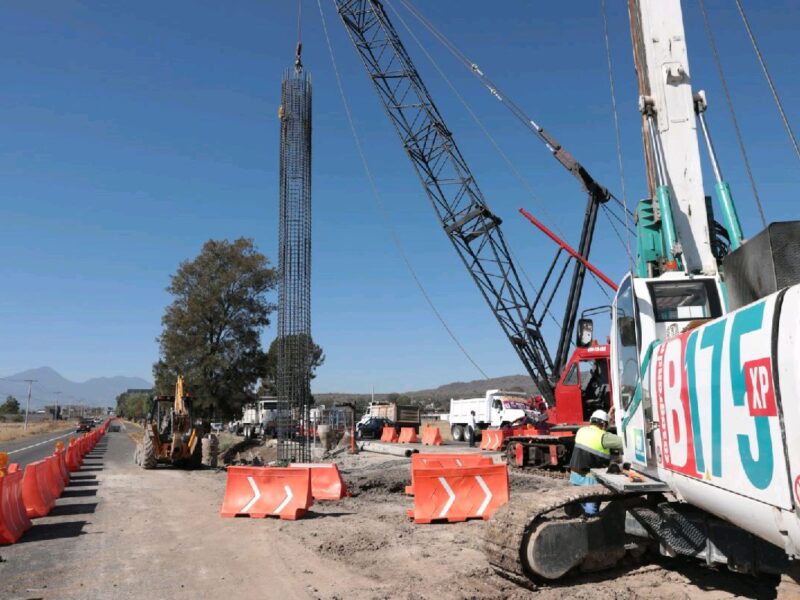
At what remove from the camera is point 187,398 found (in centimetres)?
2225

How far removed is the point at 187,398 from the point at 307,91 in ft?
38.1

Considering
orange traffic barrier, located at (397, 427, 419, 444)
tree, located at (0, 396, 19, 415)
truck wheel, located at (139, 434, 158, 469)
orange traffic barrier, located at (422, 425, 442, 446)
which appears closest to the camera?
truck wheel, located at (139, 434, 158, 469)

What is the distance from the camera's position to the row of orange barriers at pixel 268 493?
10.7 m

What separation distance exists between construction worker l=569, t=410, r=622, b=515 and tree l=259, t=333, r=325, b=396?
13121 mm

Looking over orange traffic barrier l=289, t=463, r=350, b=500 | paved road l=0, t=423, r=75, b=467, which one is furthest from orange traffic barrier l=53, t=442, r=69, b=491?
paved road l=0, t=423, r=75, b=467

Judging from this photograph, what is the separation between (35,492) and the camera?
11.3m

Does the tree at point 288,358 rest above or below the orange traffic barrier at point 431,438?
above

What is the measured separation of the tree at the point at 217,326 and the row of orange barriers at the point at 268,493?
33.1 m

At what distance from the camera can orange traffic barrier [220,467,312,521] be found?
35.1 feet

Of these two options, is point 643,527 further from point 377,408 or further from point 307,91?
point 377,408

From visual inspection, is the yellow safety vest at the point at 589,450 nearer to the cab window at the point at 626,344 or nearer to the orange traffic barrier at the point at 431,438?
the cab window at the point at 626,344

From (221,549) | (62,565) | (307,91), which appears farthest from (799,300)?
(307,91)

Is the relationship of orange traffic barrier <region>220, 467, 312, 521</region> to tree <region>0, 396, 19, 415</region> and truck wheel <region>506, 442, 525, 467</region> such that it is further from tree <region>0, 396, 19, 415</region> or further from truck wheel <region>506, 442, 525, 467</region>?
tree <region>0, 396, 19, 415</region>

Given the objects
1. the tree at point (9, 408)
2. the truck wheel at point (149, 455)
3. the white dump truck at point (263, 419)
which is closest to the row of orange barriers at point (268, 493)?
the truck wheel at point (149, 455)
